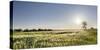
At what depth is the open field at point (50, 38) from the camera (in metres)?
2.49

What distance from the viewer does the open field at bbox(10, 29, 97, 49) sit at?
249cm

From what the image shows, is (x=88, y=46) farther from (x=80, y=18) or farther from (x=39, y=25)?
(x=39, y=25)

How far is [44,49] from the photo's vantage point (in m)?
2.64

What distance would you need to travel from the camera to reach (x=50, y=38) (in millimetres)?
2670

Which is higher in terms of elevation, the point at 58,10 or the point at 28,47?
the point at 58,10

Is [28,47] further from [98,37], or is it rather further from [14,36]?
[98,37]

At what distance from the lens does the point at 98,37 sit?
2.99 m

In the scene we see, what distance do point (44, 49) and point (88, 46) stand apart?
29.8 inches

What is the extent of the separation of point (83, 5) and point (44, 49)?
0.95 m

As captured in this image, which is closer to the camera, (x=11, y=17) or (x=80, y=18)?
(x=11, y=17)

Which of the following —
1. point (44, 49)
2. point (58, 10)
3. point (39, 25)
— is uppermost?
point (58, 10)
